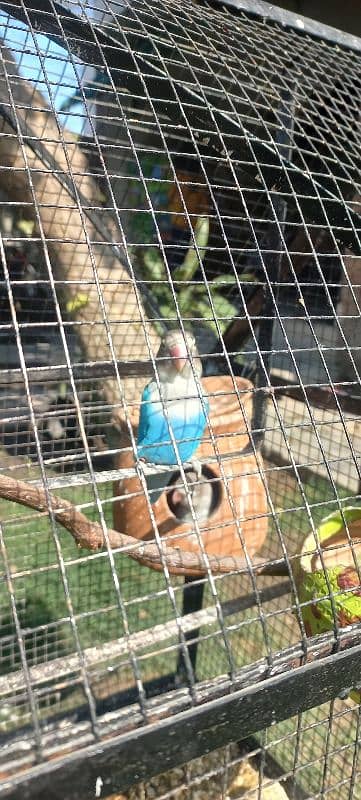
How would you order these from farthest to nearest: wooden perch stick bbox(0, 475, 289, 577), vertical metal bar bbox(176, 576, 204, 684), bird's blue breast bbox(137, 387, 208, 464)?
vertical metal bar bbox(176, 576, 204, 684) < bird's blue breast bbox(137, 387, 208, 464) < wooden perch stick bbox(0, 475, 289, 577)

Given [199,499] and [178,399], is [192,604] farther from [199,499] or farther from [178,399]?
[178,399]

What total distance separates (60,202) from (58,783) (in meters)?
1.13

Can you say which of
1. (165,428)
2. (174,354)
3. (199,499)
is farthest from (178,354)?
(199,499)

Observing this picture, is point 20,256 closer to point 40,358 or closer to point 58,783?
point 40,358

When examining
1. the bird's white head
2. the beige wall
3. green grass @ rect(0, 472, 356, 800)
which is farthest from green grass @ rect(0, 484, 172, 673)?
the beige wall

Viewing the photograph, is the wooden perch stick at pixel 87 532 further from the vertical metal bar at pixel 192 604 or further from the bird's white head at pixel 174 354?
the vertical metal bar at pixel 192 604

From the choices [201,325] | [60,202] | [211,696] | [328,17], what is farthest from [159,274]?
[328,17]

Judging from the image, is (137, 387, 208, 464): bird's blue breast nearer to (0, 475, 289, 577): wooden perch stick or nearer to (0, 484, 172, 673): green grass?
(0, 475, 289, 577): wooden perch stick

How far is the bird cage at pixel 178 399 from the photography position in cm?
44

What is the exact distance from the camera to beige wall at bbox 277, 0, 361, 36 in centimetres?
Result: 202

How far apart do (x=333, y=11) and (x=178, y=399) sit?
211 centimetres

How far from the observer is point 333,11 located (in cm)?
→ 209

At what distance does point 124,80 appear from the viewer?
0.86m

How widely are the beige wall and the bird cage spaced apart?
1.00m
